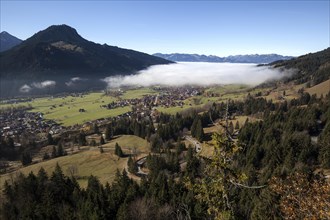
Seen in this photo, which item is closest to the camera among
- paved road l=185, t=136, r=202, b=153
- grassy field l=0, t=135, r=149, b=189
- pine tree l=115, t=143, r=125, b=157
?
grassy field l=0, t=135, r=149, b=189

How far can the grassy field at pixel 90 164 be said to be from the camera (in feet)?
449

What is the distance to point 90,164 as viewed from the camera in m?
149

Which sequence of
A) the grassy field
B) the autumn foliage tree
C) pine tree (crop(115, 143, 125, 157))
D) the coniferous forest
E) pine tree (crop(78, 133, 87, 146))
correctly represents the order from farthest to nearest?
pine tree (crop(78, 133, 87, 146)), pine tree (crop(115, 143, 125, 157)), the grassy field, the coniferous forest, the autumn foliage tree

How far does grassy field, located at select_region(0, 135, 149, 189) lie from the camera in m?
137

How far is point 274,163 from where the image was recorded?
110375mm

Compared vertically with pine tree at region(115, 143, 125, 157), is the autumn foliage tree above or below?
above

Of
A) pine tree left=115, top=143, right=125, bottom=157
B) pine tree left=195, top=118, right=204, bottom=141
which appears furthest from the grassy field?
pine tree left=195, top=118, right=204, bottom=141

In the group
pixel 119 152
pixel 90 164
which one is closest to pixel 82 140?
pixel 119 152

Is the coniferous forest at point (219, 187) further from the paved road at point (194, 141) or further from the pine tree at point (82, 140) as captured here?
the pine tree at point (82, 140)

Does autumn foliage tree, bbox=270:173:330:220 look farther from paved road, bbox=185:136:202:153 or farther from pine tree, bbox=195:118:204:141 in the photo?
pine tree, bbox=195:118:204:141

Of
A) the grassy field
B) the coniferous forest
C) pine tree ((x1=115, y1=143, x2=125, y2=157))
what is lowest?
the grassy field

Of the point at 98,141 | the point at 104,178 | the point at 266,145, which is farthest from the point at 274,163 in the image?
the point at 98,141

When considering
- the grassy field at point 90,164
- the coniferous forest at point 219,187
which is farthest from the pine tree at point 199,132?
the grassy field at point 90,164

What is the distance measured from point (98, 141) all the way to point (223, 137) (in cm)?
18290
